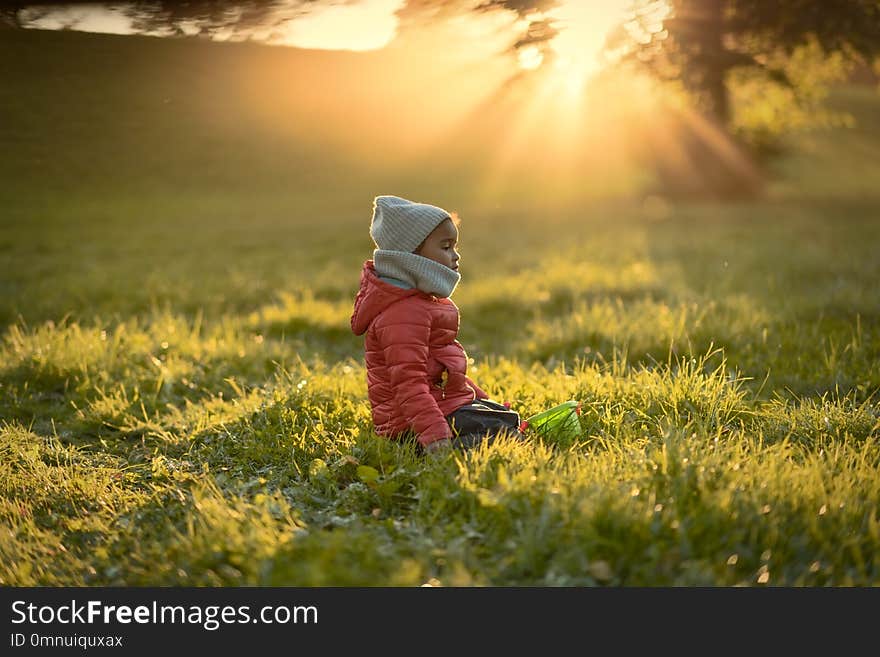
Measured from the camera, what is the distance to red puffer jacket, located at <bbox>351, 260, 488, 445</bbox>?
12.6ft

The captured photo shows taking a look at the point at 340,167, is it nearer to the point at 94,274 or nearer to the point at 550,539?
the point at 94,274

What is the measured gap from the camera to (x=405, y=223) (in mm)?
3982

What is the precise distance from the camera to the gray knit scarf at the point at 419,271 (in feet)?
12.9

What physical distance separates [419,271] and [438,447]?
0.95 m

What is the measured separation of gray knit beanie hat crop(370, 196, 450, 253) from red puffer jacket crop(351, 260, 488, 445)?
0.76 feet

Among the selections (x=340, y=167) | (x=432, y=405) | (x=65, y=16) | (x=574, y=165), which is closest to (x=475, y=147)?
(x=340, y=167)

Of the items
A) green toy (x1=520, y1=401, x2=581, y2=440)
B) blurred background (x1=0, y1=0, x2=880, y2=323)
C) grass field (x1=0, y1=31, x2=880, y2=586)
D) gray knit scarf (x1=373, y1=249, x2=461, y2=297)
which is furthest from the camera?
blurred background (x1=0, y1=0, x2=880, y2=323)

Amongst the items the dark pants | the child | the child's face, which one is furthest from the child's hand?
the child's face

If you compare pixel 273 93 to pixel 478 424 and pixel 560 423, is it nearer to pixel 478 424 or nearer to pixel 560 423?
pixel 478 424

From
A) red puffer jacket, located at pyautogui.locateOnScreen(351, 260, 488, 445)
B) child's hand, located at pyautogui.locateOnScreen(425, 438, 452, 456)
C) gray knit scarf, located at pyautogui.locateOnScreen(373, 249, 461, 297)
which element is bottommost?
→ child's hand, located at pyautogui.locateOnScreen(425, 438, 452, 456)

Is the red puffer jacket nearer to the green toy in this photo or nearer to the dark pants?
the dark pants

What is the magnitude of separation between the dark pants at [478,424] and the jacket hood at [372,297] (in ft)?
2.37

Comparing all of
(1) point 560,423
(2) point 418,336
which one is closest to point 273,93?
(2) point 418,336

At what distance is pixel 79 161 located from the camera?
715 cm
